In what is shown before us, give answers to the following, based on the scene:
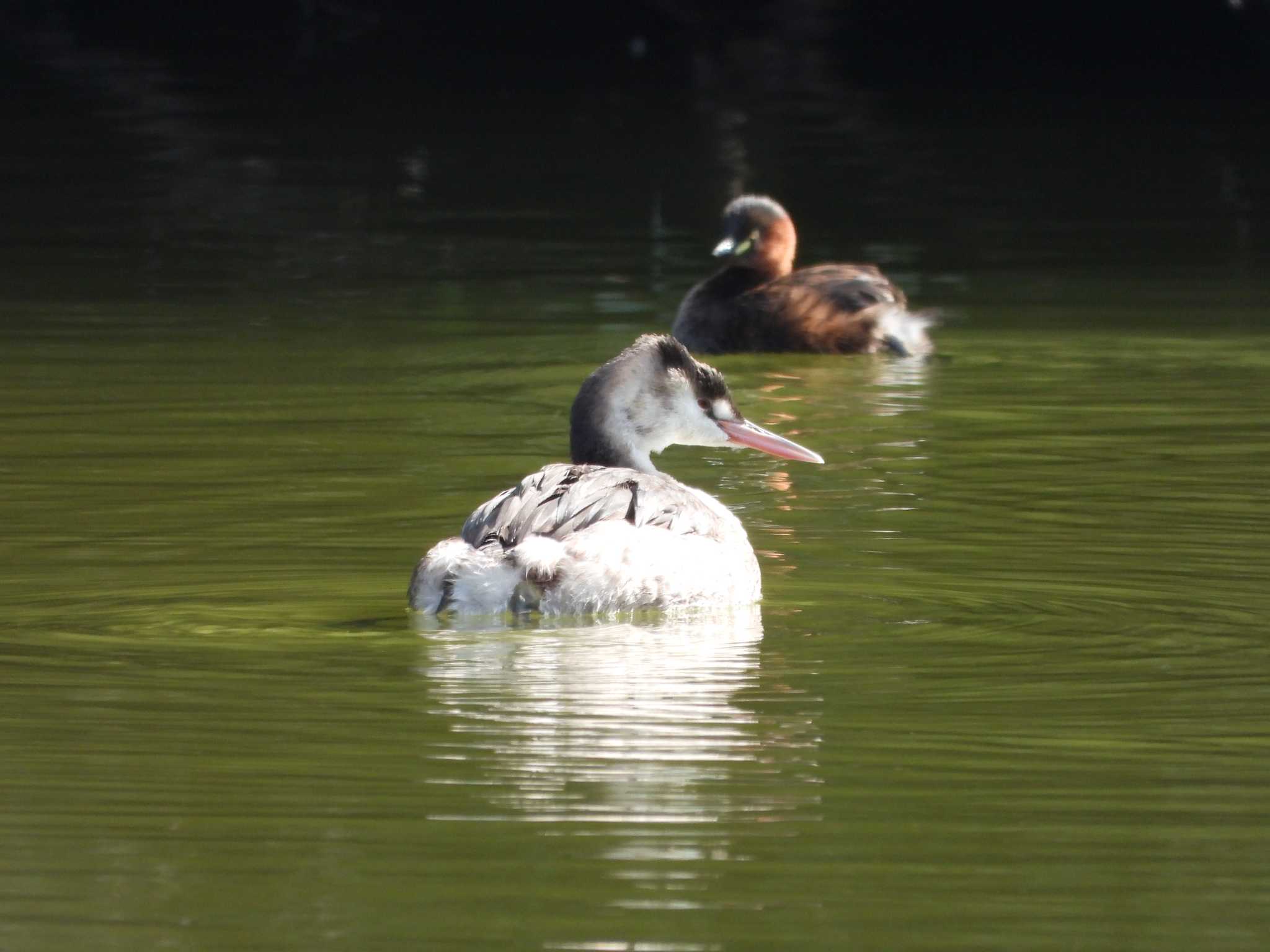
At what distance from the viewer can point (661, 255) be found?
727 inches

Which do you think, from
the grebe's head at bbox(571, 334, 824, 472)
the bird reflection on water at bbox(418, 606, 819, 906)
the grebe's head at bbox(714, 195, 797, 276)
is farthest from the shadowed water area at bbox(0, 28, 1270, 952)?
the grebe's head at bbox(714, 195, 797, 276)

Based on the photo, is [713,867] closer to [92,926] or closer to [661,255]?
[92,926]

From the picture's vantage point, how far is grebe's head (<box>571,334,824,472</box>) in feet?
28.5

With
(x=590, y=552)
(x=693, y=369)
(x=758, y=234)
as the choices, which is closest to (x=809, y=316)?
(x=758, y=234)

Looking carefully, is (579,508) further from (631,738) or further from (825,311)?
(825,311)

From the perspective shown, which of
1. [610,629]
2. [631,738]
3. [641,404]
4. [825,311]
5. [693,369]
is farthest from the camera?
[825,311]

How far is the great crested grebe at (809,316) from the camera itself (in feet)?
46.5

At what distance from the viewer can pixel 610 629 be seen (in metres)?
7.53

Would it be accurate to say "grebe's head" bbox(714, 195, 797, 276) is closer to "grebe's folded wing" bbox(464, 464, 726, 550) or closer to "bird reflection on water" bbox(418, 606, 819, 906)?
"grebe's folded wing" bbox(464, 464, 726, 550)

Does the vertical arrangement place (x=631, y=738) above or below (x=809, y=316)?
below

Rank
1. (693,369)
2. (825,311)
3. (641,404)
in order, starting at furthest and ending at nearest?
1. (825,311)
2. (693,369)
3. (641,404)

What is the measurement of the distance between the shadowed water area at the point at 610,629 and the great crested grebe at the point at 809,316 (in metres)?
0.19

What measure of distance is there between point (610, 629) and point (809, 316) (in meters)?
7.01

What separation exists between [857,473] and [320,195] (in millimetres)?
12100
